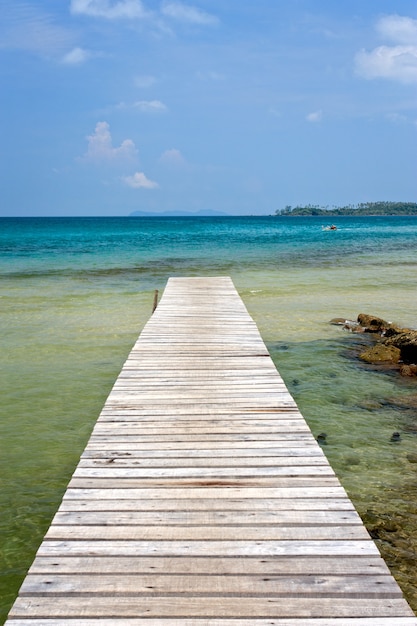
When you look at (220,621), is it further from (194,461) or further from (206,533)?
(194,461)

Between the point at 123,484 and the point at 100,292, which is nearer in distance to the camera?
the point at 123,484

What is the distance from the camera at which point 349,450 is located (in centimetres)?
618

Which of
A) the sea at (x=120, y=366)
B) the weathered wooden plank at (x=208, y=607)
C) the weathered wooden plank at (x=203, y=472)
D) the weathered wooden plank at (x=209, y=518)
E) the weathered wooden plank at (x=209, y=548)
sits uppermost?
the weathered wooden plank at (x=203, y=472)

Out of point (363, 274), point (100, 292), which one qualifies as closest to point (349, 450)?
A: point (100, 292)

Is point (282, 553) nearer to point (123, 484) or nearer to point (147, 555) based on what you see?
point (147, 555)

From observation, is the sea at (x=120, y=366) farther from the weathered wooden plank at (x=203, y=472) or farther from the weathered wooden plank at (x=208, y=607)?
the weathered wooden plank at (x=208, y=607)

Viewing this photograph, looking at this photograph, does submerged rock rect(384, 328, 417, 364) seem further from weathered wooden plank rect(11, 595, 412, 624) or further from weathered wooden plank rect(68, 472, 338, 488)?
weathered wooden plank rect(11, 595, 412, 624)

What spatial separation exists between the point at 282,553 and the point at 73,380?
20.8ft

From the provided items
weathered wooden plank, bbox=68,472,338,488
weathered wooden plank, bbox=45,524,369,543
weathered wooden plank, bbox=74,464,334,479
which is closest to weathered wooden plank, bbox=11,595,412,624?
weathered wooden plank, bbox=45,524,369,543

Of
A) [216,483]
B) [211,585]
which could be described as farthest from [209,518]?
[211,585]

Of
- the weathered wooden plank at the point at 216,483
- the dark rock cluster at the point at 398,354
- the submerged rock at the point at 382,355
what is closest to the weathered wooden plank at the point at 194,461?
the weathered wooden plank at the point at 216,483

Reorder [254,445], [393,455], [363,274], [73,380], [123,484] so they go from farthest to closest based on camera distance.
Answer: [363,274] → [73,380] → [393,455] → [254,445] → [123,484]

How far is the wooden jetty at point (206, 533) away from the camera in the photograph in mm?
2574

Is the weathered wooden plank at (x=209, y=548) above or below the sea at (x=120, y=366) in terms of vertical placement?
above
